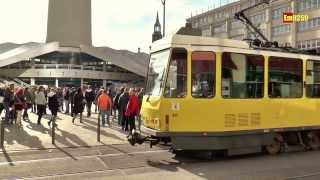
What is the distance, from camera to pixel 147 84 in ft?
43.8

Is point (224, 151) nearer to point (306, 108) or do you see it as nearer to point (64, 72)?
point (306, 108)

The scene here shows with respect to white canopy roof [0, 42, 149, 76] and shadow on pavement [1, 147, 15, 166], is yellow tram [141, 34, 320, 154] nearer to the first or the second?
shadow on pavement [1, 147, 15, 166]

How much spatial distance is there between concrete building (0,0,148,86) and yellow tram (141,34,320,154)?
214 feet

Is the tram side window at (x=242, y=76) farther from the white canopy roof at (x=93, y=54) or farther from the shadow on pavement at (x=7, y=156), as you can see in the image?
the white canopy roof at (x=93, y=54)

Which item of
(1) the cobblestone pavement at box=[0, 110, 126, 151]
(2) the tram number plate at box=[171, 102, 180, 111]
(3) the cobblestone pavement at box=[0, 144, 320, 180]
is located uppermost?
(2) the tram number plate at box=[171, 102, 180, 111]

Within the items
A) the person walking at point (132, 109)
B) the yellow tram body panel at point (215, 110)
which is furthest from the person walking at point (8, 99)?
the yellow tram body panel at point (215, 110)

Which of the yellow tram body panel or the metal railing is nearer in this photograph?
the yellow tram body panel

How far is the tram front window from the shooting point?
12.3m

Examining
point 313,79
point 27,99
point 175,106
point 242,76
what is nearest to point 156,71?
point 175,106

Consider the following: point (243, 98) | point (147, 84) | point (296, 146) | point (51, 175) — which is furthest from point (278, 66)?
point (51, 175)

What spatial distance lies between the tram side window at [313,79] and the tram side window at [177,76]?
13.4 ft

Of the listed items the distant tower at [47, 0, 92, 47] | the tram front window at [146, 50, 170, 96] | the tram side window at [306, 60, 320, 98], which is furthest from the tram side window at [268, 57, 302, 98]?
the distant tower at [47, 0, 92, 47]

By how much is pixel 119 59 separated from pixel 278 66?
2927 inches

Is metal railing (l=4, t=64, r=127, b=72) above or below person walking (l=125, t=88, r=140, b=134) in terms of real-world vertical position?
above
